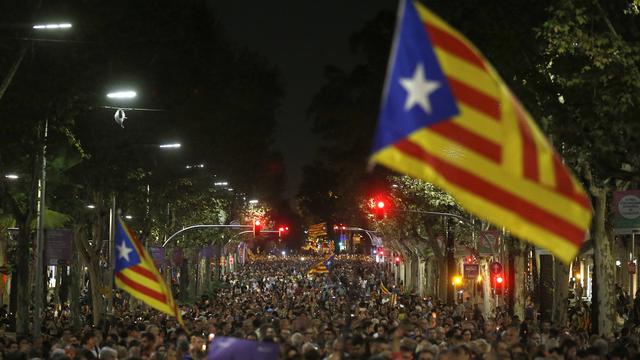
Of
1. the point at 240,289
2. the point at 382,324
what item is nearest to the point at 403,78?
the point at 382,324

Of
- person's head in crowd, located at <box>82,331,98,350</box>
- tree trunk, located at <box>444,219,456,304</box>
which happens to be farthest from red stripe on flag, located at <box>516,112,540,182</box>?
tree trunk, located at <box>444,219,456,304</box>

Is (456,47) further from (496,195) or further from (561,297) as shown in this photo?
(561,297)

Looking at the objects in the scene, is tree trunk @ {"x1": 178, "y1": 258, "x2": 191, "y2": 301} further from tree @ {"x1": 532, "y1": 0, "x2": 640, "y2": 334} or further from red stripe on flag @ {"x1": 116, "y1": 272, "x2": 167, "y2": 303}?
red stripe on flag @ {"x1": 116, "y1": 272, "x2": 167, "y2": 303}

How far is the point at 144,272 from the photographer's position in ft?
58.0

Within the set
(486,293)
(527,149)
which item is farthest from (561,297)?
(527,149)

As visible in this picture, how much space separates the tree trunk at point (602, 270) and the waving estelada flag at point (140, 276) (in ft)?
38.9

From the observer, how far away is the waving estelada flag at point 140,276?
16.9m

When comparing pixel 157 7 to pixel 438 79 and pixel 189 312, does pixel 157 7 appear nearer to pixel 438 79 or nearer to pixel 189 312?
pixel 189 312

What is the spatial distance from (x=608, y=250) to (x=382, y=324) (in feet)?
19.9

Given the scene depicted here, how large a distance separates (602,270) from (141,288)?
41.1ft

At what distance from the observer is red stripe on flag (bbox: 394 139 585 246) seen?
7.47m

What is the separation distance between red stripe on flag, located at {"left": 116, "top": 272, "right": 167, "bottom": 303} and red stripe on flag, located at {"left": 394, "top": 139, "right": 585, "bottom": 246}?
990 cm

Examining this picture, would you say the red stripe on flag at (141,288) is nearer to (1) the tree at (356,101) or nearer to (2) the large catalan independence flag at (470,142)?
(2) the large catalan independence flag at (470,142)

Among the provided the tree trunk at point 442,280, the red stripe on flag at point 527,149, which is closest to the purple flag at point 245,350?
the red stripe on flag at point 527,149
